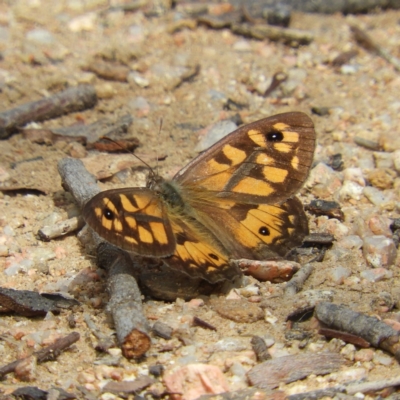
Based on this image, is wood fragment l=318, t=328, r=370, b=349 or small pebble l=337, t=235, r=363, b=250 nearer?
wood fragment l=318, t=328, r=370, b=349

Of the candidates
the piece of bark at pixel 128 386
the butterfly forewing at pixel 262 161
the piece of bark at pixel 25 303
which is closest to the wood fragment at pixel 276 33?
the butterfly forewing at pixel 262 161

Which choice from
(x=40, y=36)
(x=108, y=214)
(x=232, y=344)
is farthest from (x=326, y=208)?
(x=40, y=36)

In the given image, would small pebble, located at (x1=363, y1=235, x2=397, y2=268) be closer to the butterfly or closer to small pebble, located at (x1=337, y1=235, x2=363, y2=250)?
small pebble, located at (x1=337, y1=235, x2=363, y2=250)

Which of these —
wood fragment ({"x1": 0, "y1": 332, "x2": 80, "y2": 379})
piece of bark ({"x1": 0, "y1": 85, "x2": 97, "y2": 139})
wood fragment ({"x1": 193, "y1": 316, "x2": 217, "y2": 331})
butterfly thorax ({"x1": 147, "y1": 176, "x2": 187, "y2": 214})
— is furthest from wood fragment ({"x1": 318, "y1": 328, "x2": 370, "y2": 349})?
piece of bark ({"x1": 0, "y1": 85, "x2": 97, "y2": 139})

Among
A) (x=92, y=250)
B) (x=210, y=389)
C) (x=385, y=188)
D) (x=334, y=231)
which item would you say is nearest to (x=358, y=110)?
(x=385, y=188)

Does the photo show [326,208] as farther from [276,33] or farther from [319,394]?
[276,33]

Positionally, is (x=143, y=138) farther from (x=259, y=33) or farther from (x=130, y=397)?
(x=130, y=397)
